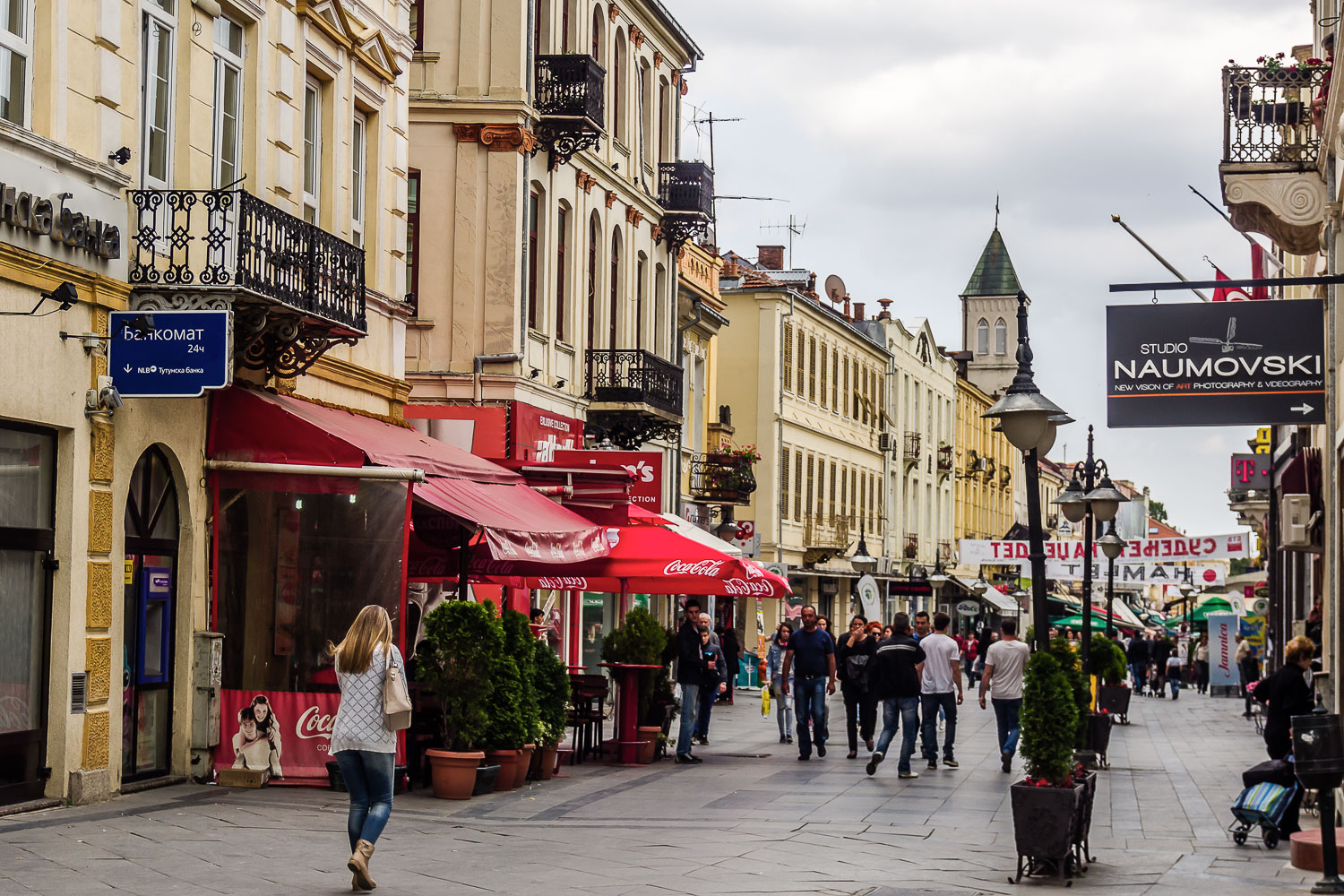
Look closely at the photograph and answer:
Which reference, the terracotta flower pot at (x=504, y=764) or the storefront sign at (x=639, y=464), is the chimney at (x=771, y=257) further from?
the terracotta flower pot at (x=504, y=764)

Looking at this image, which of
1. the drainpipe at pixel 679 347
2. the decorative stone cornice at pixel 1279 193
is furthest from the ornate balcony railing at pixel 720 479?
the decorative stone cornice at pixel 1279 193

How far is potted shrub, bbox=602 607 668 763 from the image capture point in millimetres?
20312

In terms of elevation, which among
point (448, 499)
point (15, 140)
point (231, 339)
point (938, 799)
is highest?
point (15, 140)

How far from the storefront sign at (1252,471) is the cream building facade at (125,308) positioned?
25187mm

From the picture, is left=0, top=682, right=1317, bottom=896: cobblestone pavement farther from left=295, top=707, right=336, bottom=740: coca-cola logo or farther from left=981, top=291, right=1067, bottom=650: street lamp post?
left=981, top=291, right=1067, bottom=650: street lamp post

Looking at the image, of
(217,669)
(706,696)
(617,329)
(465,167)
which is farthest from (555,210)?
(217,669)

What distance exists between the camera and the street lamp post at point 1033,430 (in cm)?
1319

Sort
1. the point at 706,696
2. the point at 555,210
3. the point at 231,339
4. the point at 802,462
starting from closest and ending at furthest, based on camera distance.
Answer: the point at 231,339
the point at 706,696
the point at 555,210
the point at 802,462

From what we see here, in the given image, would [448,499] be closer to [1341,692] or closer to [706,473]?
[1341,692]

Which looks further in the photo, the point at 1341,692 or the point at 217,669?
the point at 217,669

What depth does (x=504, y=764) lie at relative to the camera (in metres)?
16.3

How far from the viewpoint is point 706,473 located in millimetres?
41906

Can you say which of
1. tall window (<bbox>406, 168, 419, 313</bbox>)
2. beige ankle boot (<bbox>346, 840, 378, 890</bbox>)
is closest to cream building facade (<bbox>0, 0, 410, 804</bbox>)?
beige ankle boot (<bbox>346, 840, 378, 890</bbox>)

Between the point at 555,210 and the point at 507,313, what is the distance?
267 cm
